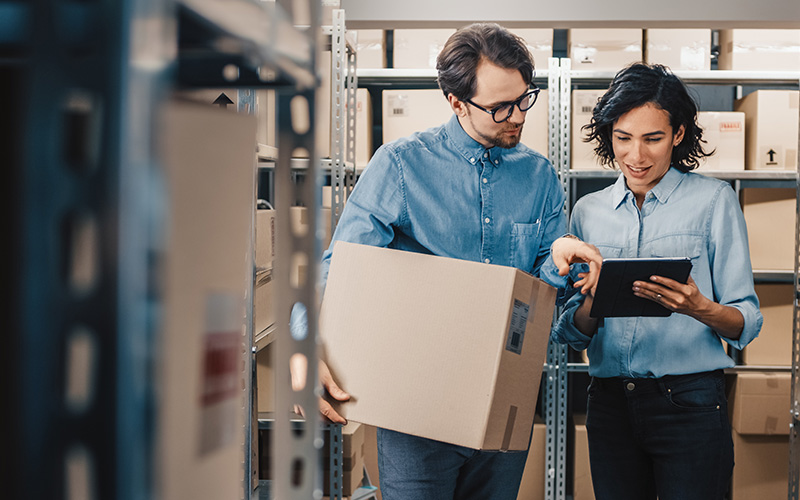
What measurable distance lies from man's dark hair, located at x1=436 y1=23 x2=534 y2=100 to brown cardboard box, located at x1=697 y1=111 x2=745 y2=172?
166cm

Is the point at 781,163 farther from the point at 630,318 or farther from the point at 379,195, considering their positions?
the point at 379,195

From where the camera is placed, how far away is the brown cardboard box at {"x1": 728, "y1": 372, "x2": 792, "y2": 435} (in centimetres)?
258

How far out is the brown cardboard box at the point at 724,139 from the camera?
2.64 meters

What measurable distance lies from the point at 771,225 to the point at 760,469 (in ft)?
3.27

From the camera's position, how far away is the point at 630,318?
157cm

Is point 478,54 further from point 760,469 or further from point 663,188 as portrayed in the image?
point 760,469

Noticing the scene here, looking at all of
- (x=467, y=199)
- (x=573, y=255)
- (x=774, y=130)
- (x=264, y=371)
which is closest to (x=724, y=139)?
(x=774, y=130)

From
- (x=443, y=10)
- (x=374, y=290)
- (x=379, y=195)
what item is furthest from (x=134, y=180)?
(x=443, y=10)

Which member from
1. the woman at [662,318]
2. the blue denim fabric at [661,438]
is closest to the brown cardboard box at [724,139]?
the woman at [662,318]

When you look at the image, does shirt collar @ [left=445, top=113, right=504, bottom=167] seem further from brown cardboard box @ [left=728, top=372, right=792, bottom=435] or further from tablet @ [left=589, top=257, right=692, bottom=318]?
brown cardboard box @ [left=728, top=372, right=792, bottom=435]

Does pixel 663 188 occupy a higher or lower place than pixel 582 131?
lower

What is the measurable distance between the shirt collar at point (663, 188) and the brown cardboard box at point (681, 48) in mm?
1272

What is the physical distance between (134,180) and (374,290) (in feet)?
2.73

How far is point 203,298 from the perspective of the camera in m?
0.36
